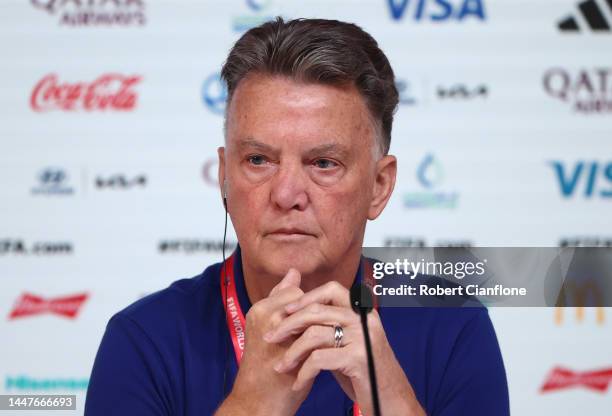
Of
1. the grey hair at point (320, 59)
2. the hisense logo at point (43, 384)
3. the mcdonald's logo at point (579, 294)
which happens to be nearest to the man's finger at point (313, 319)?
the grey hair at point (320, 59)

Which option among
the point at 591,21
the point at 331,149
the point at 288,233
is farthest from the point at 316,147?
the point at 591,21

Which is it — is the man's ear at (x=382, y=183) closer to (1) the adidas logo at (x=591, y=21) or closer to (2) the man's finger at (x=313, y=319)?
(2) the man's finger at (x=313, y=319)

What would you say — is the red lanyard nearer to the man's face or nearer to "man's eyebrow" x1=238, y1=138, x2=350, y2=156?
the man's face

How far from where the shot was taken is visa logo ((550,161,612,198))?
10.8 feet

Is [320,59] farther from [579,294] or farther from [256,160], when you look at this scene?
[579,294]

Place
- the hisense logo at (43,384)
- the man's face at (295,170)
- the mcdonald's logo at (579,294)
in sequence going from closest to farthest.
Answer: the man's face at (295,170) < the mcdonald's logo at (579,294) < the hisense logo at (43,384)

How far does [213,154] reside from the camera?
3.31 m

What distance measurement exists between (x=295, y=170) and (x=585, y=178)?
2.21 meters

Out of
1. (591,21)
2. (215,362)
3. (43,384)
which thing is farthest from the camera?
(591,21)

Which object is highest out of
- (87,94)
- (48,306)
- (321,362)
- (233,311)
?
(87,94)

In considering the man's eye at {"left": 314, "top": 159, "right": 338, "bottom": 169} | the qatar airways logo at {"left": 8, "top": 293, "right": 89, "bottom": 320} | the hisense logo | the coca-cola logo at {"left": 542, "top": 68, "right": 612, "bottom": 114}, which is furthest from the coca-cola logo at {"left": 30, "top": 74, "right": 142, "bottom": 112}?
the man's eye at {"left": 314, "top": 159, "right": 338, "bottom": 169}

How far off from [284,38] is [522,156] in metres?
2.01

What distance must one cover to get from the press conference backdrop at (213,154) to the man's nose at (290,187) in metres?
1.88

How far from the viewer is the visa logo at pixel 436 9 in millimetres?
3352
